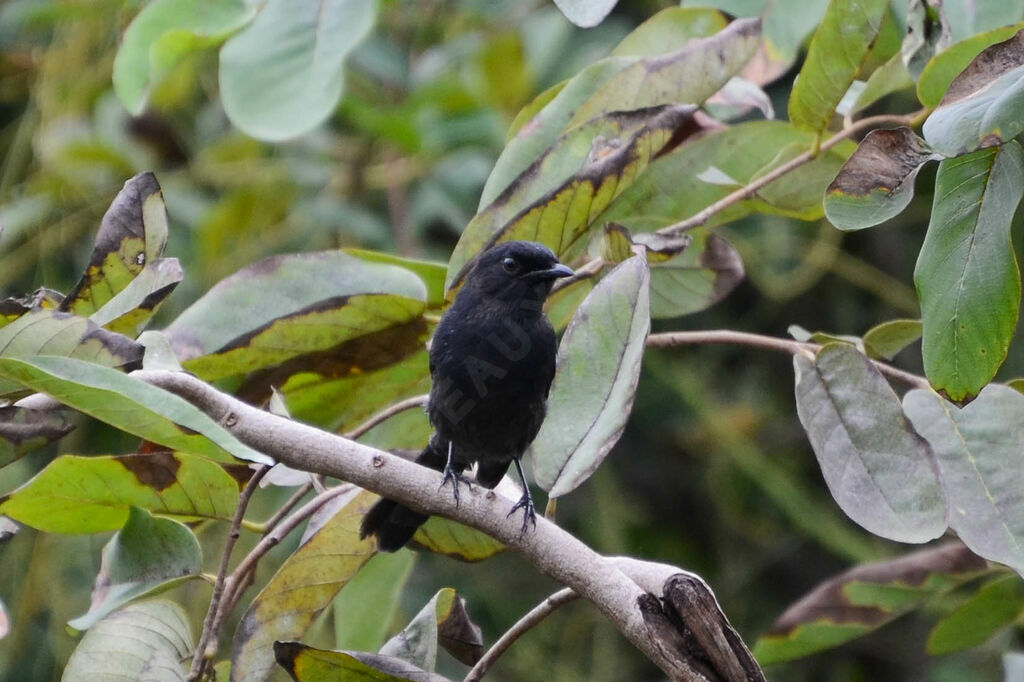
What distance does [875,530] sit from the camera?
6.05ft

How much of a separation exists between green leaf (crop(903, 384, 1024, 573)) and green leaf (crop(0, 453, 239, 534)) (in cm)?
124

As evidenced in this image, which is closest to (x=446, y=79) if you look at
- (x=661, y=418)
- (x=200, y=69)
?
(x=200, y=69)

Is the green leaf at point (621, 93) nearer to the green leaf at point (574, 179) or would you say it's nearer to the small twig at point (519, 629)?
the green leaf at point (574, 179)

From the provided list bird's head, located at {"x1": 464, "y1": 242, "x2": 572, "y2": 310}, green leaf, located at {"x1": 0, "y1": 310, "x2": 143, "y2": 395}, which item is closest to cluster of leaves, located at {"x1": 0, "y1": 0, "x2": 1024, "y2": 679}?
green leaf, located at {"x1": 0, "y1": 310, "x2": 143, "y2": 395}

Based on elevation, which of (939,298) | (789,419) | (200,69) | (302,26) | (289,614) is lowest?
(789,419)

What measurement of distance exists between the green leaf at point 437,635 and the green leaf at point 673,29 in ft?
4.26

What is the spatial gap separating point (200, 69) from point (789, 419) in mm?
3384

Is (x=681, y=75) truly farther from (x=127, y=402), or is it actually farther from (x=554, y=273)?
(x=127, y=402)

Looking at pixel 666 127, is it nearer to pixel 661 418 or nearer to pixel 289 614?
pixel 289 614

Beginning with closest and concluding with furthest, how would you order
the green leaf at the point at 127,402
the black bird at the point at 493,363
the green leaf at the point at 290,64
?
1. the green leaf at the point at 127,402
2. the green leaf at the point at 290,64
3. the black bird at the point at 493,363

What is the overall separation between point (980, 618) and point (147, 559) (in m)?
1.82

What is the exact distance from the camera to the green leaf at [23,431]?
1.76 m

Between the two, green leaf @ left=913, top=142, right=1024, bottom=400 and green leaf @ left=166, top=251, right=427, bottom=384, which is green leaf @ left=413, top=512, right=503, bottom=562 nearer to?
green leaf @ left=166, top=251, right=427, bottom=384

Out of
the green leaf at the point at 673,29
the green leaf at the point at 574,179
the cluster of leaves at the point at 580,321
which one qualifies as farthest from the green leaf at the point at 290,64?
the green leaf at the point at 673,29
